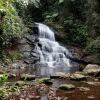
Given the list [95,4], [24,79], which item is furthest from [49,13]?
[24,79]

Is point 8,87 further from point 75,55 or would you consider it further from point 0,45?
point 75,55

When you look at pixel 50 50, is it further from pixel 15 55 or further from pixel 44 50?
pixel 15 55

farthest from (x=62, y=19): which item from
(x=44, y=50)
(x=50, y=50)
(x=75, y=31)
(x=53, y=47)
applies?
(x=44, y=50)

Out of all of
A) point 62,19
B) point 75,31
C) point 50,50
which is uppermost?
point 62,19

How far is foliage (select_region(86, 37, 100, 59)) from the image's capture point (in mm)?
16755

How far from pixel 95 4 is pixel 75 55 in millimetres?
3921

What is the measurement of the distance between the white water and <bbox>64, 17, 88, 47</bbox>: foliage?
136cm

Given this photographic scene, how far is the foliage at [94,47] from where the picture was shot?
16.8 metres

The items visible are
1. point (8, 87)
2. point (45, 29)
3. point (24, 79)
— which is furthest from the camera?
point (45, 29)

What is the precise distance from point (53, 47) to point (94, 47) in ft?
9.77

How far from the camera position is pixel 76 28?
20.3 meters

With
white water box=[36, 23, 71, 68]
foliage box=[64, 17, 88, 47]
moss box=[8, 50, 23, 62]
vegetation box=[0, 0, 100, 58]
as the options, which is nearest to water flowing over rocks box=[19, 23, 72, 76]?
white water box=[36, 23, 71, 68]

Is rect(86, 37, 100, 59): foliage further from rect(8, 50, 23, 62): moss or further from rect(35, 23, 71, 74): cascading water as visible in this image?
rect(8, 50, 23, 62): moss

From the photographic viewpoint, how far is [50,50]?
1838cm
